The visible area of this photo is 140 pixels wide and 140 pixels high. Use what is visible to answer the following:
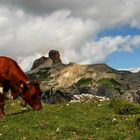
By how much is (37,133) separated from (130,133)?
16.7ft

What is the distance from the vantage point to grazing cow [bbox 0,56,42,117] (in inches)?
1237

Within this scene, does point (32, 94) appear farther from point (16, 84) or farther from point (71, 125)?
point (71, 125)

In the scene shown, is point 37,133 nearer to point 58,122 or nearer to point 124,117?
point 58,122

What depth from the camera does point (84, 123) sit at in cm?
2655

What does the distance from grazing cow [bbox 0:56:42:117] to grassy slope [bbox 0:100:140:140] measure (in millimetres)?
2750

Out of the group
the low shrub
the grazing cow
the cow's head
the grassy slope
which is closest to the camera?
the grassy slope

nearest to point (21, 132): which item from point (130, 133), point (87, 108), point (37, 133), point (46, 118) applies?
point (37, 133)

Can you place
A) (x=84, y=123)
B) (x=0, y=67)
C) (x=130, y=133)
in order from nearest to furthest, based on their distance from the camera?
(x=130, y=133)
(x=84, y=123)
(x=0, y=67)

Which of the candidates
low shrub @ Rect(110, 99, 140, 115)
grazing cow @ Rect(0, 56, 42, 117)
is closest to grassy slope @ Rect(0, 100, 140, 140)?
low shrub @ Rect(110, 99, 140, 115)

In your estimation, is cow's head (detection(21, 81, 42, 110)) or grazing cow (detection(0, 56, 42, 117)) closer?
grazing cow (detection(0, 56, 42, 117))

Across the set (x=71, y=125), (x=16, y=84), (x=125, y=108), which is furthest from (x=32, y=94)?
(x=71, y=125)

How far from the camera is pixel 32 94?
108 feet

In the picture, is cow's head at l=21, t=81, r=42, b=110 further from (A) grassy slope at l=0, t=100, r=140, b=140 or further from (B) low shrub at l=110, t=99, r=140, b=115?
(B) low shrub at l=110, t=99, r=140, b=115

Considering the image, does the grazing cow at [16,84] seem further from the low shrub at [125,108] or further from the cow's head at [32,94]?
the low shrub at [125,108]
